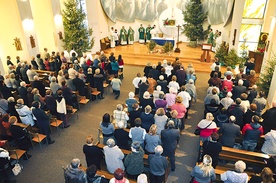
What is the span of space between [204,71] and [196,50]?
12.3 ft

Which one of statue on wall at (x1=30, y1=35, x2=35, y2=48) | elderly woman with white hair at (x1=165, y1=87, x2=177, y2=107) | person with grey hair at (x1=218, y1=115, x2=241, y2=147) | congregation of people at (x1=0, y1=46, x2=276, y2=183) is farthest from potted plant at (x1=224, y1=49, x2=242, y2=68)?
statue on wall at (x1=30, y1=35, x2=35, y2=48)

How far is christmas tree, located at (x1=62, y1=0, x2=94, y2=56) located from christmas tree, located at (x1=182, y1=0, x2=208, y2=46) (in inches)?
282

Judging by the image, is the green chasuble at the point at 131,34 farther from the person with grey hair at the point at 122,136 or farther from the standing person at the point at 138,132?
the standing person at the point at 138,132

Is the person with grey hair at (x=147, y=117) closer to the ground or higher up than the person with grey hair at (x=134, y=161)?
higher up

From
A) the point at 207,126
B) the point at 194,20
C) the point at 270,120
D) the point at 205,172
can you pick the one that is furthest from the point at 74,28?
the point at 205,172

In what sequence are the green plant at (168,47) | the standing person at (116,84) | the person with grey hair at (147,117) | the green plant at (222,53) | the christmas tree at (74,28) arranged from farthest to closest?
1. the green plant at (168,47)
2. the christmas tree at (74,28)
3. the green plant at (222,53)
4. the standing person at (116,84)
5. the person with grey hair at (147,117)

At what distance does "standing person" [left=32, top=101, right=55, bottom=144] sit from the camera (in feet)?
20.5

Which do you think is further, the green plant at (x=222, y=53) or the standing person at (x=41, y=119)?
the green plant at (x=222, y=53)

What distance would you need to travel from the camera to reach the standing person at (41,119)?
6.23m

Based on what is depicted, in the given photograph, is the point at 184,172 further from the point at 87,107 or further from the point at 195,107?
the point at 87,107

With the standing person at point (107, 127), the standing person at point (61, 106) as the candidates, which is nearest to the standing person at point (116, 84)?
the standing person at point (61, 106)

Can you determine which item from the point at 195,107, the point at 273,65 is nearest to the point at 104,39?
the point at 195,107

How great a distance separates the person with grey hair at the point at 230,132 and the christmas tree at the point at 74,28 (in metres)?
10.6

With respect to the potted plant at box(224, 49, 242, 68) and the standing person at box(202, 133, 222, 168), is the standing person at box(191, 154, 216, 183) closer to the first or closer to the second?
the standing person at box(202, 133, 222, 168)
